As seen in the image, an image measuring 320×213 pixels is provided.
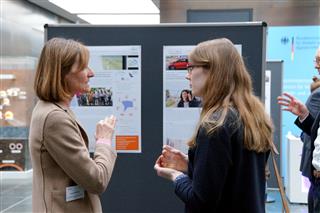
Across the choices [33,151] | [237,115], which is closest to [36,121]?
[33,151]

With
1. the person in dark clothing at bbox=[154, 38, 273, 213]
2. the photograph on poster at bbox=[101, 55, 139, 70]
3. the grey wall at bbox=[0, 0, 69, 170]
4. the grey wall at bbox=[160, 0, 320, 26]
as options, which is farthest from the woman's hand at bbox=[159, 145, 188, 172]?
the grey wall at bbox=[0, 0, 69, 170]

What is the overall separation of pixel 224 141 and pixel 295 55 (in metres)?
6.61

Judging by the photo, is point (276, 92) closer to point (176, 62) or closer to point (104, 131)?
point (176, 62)

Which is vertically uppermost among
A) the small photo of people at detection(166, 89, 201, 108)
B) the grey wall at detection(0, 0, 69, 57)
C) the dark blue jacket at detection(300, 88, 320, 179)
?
the grey wall at detection(0, 0, 69, 57)

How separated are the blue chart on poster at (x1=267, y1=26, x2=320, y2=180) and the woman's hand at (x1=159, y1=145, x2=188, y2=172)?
5.97m

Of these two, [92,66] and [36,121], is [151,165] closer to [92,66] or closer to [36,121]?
[92,66]

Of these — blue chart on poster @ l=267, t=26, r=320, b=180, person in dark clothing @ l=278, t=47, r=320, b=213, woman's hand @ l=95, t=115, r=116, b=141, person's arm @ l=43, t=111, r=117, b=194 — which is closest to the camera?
person's arm @ l=43, t=111, r=117, b=194

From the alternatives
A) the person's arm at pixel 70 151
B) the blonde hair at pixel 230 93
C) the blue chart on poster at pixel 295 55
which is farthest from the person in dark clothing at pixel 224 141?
the blue chart on poster at pixel 295 55

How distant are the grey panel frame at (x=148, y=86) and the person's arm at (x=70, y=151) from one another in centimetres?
120

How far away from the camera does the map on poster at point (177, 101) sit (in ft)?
9.44

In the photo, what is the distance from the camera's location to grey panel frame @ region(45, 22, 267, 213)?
2.85m

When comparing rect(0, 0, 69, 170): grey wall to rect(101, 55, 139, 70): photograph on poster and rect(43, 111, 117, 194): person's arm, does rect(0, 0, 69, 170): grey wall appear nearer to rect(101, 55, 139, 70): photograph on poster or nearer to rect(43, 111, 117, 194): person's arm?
rect(101, 55, 139, 70): photograph on poster

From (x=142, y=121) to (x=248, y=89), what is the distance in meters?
1.29

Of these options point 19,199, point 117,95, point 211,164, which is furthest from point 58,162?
point 19,199
